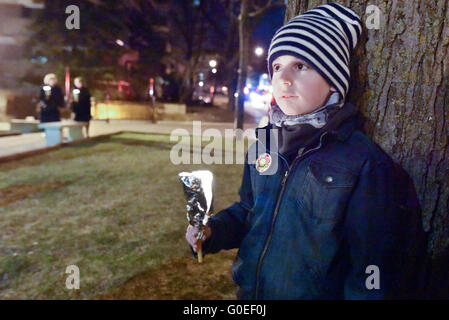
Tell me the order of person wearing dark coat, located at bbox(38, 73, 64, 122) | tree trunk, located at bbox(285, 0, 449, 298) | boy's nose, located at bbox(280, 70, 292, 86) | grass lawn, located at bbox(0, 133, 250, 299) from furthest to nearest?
person wearing dark coat, located at bbox(38, 73, 64, 122)
grass lawn, located at bbox(0, 133, 250, 299)
tree trunk, located at bbox(285, 0, 449, 298)
boy's nose, located at bbox(280, 70, 292, 86)

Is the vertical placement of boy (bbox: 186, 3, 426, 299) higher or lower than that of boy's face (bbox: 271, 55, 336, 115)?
lower

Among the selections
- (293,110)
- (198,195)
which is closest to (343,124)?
(293,110)

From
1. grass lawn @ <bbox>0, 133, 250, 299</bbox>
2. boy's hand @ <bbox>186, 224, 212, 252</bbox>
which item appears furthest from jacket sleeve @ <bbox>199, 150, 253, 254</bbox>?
grass lawn @ <bbox>0, 133, 250, 299</bbox>

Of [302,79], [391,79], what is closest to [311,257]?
[302,79]

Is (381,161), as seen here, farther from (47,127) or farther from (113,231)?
(47,127)

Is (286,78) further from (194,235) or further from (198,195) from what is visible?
(194,235)

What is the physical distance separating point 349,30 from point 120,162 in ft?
25.9

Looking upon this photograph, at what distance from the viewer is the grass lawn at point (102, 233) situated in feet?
11.8

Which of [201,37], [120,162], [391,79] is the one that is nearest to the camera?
[391,79]

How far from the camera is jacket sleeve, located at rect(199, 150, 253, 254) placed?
185 centimetres

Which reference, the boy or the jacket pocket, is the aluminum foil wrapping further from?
the jacket pocket

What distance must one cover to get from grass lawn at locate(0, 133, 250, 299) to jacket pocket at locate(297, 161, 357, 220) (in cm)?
231

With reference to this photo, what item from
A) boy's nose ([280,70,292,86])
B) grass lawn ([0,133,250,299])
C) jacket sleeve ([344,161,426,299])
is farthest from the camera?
grass lawn ([0,133,250,299])

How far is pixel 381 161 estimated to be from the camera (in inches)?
56.1
